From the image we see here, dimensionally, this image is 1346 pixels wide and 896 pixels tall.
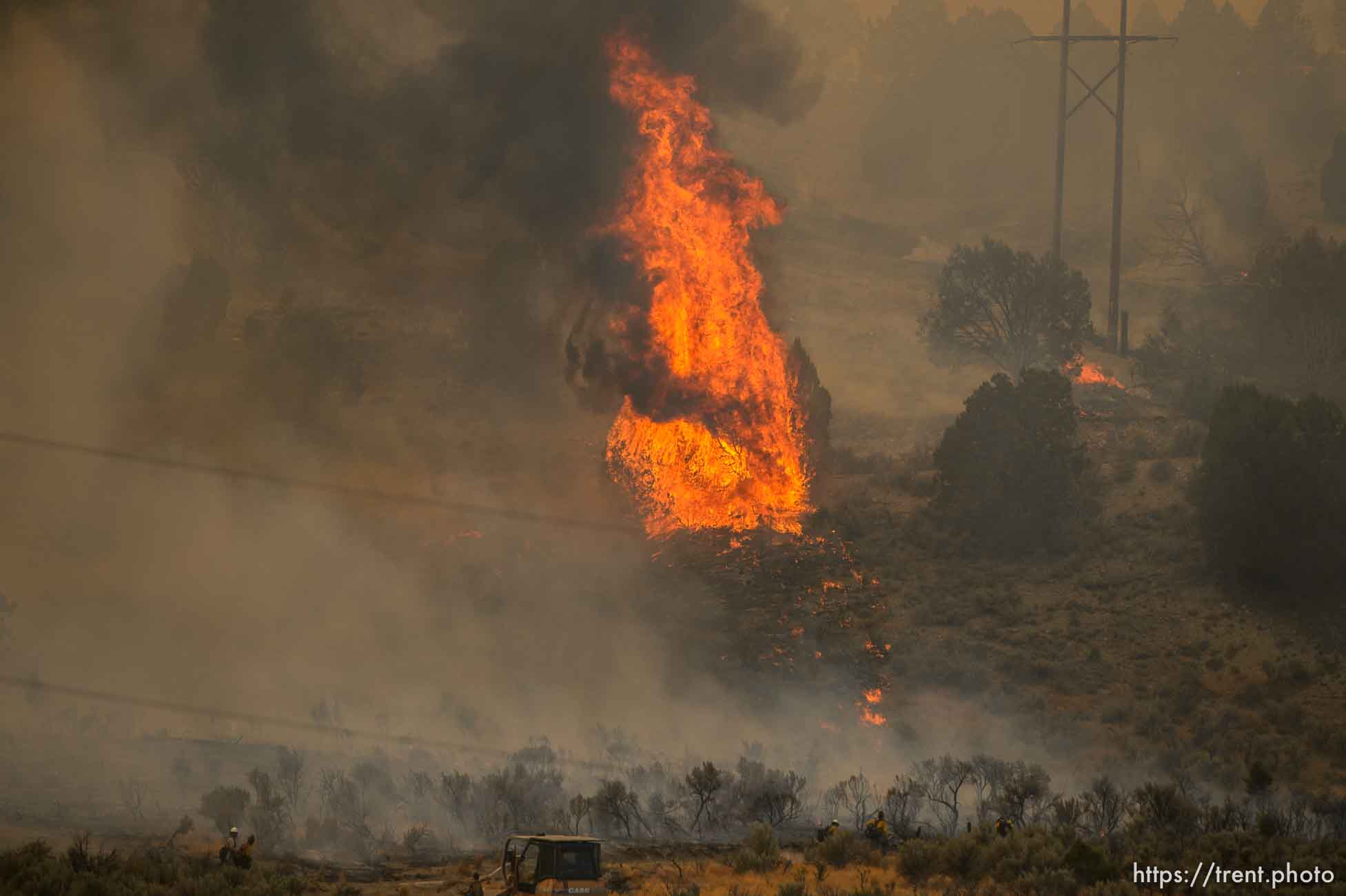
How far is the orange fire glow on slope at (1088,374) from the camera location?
91938 mm

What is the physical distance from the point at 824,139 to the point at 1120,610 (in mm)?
106508

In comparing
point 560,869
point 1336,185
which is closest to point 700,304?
point 560,869

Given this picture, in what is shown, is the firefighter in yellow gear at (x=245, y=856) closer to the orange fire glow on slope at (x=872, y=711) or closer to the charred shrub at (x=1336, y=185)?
the orange fire glow on slope at (x=872, y=711)

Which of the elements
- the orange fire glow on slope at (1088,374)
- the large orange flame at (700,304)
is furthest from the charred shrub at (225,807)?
the orange fire glow on slope at (1088,374)

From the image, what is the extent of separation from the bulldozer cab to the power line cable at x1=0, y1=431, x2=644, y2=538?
129 ft

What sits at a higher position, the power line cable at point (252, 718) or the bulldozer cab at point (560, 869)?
the power line cable at point (252, 718)

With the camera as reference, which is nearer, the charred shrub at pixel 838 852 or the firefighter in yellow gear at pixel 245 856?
the firefighter in yellow gear at pixel 245 856

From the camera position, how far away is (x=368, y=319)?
91188 mm

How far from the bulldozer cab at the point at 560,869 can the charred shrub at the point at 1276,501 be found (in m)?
39.5

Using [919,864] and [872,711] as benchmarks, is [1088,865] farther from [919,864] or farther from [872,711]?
[872,711]

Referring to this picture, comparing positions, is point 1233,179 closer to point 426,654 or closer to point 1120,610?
point 1120,610

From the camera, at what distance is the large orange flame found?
57.1m

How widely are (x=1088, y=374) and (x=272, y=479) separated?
48043mm

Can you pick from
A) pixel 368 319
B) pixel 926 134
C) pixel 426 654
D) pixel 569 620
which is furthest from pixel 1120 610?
pixel 926 134
